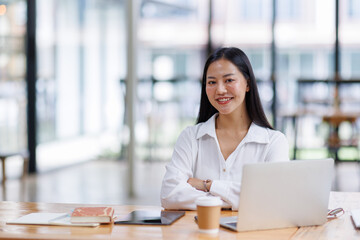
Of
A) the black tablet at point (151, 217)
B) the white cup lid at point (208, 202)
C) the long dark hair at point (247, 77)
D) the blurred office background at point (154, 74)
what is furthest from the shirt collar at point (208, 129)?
the blurred office background at point (154, 74)

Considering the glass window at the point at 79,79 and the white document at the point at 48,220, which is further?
the glass window at the point at 79,79

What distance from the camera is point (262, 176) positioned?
6.14 ft

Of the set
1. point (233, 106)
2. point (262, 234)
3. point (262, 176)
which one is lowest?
point (262, 234)

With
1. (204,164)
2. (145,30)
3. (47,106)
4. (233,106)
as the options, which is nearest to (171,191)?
(204,164)

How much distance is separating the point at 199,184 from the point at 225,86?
15.6 inches

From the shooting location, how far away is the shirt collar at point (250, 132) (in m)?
2.51

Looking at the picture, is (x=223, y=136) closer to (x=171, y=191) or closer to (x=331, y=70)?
(x=171, y=191)

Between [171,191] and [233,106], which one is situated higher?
[233,106]

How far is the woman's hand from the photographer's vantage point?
2.40 meters

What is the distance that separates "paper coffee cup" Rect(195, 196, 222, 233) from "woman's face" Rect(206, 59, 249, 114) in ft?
2.21

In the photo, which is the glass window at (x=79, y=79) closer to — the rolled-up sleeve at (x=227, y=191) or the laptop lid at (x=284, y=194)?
the rolled-up sleeve at (x=227, y=191)

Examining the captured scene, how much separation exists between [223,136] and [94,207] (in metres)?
0.69

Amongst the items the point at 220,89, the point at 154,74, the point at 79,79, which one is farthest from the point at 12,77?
the point at 220,89

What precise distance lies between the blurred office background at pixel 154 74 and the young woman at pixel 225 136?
4.67m
